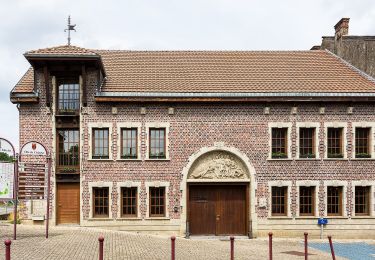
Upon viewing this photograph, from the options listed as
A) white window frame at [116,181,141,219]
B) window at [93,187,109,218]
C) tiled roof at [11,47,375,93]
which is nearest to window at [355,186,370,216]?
tiled roof at [11,47,375,93]

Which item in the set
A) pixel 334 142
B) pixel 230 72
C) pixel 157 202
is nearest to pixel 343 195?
pixel 334 142

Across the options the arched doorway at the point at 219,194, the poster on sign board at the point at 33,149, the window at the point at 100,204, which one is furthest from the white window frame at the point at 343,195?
the poster on sign board at the point at 33,149

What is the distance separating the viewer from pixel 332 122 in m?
24.1

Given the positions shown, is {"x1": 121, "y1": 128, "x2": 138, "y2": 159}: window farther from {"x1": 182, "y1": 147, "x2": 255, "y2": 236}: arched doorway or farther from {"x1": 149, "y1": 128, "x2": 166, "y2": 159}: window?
{"x1": 182, "y1": 147, "x2": 255, "y2": 236}: arched doorway

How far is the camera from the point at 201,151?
2377 cm

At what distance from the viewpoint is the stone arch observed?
23594mm

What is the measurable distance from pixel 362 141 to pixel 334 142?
57.7 inches

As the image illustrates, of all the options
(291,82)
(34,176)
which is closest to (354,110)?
(291,82)

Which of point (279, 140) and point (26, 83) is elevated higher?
point (26, 83)

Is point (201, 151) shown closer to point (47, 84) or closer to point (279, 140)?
point (279, 140)

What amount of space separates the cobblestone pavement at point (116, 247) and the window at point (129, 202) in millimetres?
2208

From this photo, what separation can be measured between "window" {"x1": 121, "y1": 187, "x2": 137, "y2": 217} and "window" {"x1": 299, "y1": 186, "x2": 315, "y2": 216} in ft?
27.3

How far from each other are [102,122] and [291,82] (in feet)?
32.7

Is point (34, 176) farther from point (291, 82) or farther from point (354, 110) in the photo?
point (354, 110)
